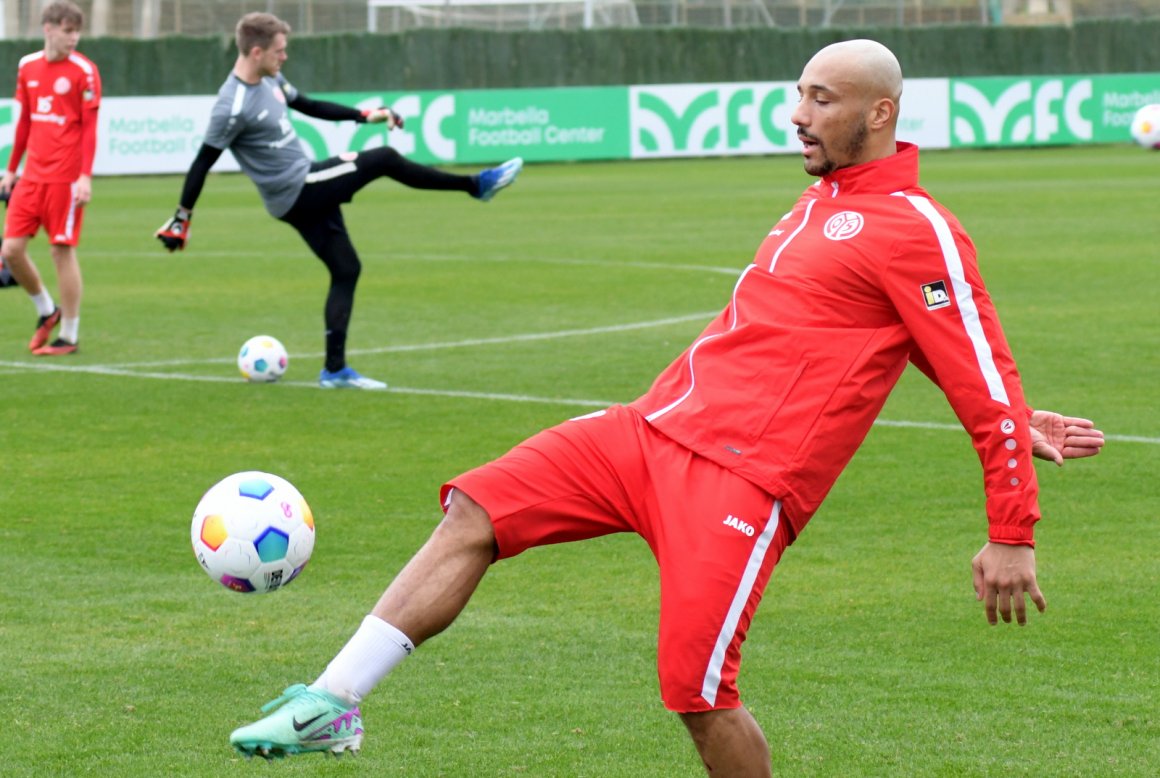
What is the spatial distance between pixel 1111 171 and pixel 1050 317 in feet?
60.2

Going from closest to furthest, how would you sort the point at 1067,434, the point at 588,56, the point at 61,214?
the point at 1067,434
the point at 61,214
the point at 588,56

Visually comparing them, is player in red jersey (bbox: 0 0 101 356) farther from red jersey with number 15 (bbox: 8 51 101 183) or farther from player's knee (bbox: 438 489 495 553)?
player's knee (bbox: 438 489 495 553)

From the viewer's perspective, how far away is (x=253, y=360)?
12.3m

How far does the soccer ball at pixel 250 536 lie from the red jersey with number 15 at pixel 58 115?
8.93 meters

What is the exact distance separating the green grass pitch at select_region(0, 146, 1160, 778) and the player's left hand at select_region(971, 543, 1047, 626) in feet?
3.02

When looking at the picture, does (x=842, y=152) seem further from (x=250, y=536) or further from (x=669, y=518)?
(x=250, y=536)

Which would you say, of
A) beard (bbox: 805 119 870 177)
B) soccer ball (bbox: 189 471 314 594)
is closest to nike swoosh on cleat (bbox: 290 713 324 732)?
soccer ball (bbox: 189 471 314 594)

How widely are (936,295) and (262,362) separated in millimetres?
8573

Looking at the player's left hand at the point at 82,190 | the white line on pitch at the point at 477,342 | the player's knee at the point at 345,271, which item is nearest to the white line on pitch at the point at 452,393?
the white line on pitch at the point at 477,342

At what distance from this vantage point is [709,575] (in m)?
4.21

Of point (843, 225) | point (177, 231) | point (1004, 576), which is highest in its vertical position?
point (843, 225)

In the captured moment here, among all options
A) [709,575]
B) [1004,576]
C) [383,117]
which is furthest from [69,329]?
[1004,576]

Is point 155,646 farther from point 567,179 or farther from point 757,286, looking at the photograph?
point 567,179

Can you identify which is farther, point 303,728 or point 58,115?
point 58,115
